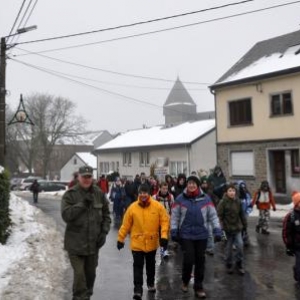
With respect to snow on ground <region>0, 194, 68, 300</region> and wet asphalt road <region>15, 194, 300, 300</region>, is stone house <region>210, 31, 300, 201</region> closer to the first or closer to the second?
wet asphalt road <region>15, 194, 300, 300</region>

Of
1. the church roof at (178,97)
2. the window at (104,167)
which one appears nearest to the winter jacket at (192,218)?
the window at (104,167)

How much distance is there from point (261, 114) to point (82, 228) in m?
21.1

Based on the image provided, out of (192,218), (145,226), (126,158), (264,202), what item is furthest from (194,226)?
(126,158)

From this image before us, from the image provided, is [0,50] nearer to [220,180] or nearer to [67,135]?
[220,180]

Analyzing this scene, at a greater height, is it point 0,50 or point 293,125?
point 0,50

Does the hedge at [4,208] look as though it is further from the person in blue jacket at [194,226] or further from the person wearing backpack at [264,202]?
the person wearing backpack at [264,202]

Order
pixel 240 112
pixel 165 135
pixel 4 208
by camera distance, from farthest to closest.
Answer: pixel 165 135, pixel 240 112, pixel 4 208

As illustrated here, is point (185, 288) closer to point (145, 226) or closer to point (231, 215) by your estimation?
point (145, 226)

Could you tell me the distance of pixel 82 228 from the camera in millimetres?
6180

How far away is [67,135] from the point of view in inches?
3088

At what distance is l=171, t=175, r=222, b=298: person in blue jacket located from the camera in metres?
7.38

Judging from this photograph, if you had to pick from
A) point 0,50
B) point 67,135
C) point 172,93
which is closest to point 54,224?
point 0,50

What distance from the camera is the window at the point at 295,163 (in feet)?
79.5

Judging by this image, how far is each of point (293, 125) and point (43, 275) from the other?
58.8 ft
